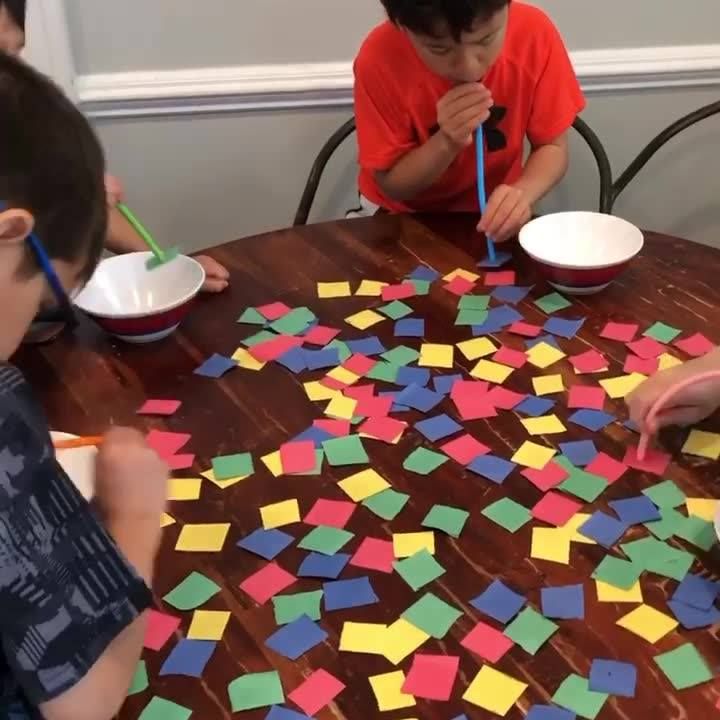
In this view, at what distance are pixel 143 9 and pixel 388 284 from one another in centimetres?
96

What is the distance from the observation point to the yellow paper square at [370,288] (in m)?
1.35

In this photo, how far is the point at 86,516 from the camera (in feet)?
2.30

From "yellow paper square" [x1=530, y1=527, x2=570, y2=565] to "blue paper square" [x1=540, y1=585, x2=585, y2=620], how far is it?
35mm

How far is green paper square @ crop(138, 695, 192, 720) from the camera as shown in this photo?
785 millimetres

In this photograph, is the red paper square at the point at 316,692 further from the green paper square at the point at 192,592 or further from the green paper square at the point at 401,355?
the green paper square at the point at 401,355

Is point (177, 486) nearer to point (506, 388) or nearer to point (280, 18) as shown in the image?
point (506, 388)

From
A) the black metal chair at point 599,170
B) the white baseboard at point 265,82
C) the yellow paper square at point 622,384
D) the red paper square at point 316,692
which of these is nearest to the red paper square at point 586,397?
the yellow paper square at point 622,384

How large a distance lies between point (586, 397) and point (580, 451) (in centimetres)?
10

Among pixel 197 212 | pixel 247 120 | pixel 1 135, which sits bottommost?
pixel 197 212

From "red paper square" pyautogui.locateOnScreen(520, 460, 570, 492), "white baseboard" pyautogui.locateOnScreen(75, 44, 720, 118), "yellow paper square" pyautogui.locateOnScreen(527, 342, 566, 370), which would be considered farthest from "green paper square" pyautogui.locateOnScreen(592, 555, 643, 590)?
"white baseboard" pyautogui.locateOnScreen(75, 44, 720, 118)

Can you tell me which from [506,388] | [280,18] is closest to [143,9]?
[280,18]

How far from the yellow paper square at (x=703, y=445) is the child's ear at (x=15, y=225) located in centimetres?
70

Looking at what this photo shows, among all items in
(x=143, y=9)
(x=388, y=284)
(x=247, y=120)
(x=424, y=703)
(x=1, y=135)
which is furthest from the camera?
(x=247, y=120)

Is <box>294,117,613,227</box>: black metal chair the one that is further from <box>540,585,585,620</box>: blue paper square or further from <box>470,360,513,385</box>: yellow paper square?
<box>540,585,585,620</box>: blue paper square
